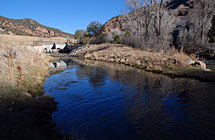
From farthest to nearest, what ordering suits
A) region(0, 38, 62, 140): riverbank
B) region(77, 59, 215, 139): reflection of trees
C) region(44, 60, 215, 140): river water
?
region(77, 59, 215, 139): reflection of trees
region(44, 60, 215, 140): river water
region(0, 38, 62, 140): riverbank

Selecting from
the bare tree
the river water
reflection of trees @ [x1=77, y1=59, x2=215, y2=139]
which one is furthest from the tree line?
the river water

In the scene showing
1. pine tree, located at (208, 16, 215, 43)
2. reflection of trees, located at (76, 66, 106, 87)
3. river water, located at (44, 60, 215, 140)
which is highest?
pine tree, located at (208, 16, 215, 43)

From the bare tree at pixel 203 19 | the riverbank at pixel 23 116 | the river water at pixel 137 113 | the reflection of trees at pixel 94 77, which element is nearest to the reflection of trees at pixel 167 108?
the river water at pixel 137 113

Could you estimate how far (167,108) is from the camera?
7.85 m

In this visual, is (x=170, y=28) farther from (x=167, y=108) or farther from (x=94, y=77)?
(x=167, y=108)

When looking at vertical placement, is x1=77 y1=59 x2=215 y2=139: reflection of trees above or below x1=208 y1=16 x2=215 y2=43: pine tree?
below

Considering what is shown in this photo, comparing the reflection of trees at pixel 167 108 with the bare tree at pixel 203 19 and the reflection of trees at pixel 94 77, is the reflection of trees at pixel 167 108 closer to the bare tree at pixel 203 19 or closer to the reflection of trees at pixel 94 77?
the reflection of trees at pixel 94 77

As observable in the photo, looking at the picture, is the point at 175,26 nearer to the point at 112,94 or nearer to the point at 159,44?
the point at 159,44

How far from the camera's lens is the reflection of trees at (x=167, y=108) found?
5.91 m

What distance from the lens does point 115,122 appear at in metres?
6.50

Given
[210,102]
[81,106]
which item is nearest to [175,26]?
[210,102]

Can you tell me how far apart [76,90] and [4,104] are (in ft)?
16.9

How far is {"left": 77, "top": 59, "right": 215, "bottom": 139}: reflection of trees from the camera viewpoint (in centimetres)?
591

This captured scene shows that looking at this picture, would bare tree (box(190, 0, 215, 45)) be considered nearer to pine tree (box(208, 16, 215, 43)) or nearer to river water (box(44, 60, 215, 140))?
pine tree (box(208, 16, 215, 43))
